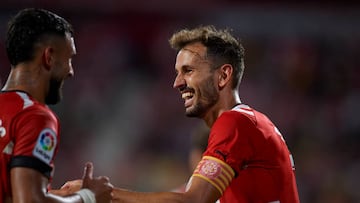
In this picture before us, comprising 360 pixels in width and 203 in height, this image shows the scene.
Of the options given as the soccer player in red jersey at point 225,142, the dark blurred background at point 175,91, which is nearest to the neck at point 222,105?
the soccer player in red jersey at point 225,142

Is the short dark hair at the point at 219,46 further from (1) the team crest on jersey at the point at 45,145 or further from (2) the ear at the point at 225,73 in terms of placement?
(1) the team crest on jersey at the point at 45,145

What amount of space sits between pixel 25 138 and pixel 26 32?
0.58m

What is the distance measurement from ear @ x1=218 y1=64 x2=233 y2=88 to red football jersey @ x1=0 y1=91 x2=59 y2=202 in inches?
59.0

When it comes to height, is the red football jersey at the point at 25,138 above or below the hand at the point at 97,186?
above

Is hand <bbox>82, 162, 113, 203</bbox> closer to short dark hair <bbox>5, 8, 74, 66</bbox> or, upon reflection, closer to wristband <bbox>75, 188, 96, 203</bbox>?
wristband <bbox>75, 188, 96, 203</bbox>

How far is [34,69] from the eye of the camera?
12.7 feet

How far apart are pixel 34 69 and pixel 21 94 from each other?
15 cm

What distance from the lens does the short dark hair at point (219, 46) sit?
16.4 feet

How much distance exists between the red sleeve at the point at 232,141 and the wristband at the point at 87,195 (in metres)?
0.86

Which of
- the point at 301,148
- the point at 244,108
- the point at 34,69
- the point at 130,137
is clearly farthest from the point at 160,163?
the point at 34,69

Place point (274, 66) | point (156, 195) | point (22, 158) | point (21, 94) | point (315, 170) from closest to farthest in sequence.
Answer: point (22, 158), point (21, 94), point (156, 195), point (315, 170), point (274, 66)

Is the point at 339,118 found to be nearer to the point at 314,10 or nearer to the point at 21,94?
the point at 314,10

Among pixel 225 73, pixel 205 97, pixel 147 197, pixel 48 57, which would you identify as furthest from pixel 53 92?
pixel 225 73

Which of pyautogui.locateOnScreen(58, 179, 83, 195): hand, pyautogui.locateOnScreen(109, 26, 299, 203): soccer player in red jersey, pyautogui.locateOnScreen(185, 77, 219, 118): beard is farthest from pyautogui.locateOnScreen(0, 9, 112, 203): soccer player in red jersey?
pyautogui.locateOnScreen(185, 77, 219, 118): beard
